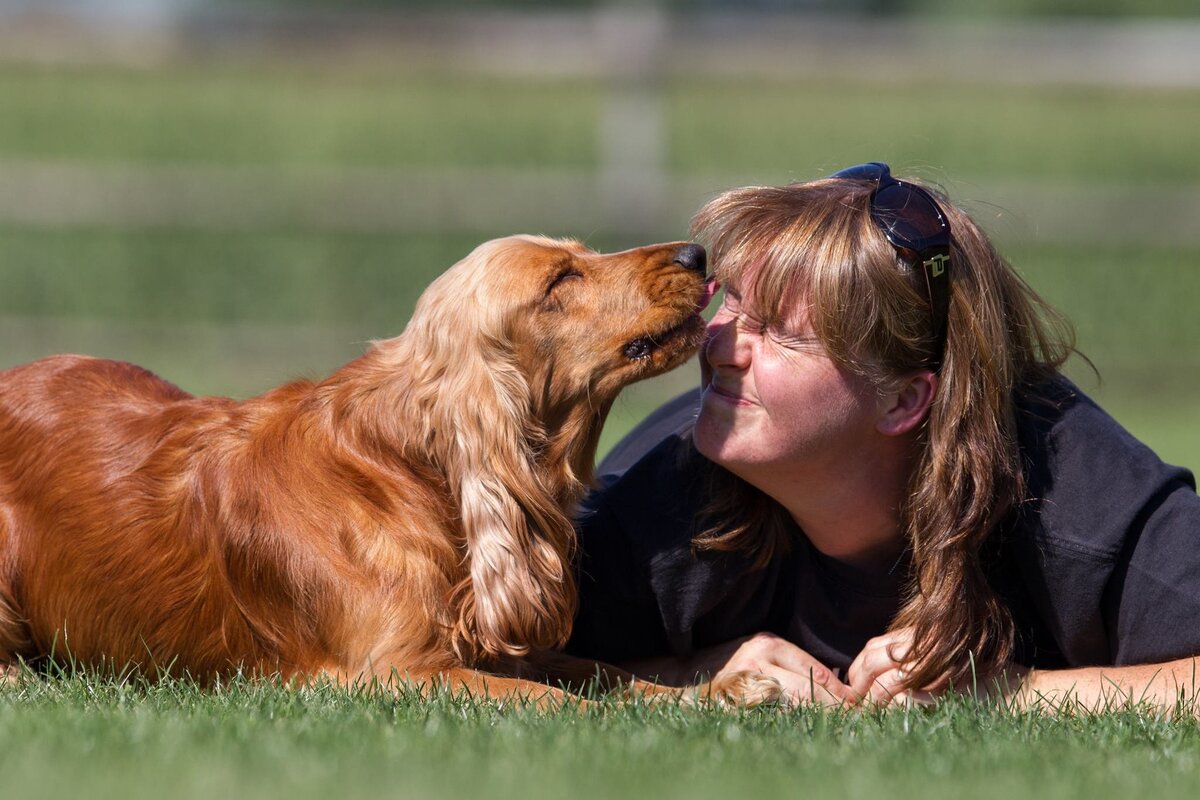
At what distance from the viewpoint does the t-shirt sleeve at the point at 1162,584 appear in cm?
366

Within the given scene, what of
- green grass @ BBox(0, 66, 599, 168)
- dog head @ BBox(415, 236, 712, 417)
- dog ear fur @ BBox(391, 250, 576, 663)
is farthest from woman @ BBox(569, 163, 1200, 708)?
green grass @ BBox(0, 66, 599, 168)

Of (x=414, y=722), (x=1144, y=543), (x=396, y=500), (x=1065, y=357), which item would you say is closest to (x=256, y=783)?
(x=414, y=722)

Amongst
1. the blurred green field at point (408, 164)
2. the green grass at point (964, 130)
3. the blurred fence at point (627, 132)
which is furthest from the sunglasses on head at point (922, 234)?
the green grass at point (964, 130)

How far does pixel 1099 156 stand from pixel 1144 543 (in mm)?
12023

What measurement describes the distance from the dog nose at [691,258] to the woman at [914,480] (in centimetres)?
4

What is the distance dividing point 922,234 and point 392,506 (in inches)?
57.2

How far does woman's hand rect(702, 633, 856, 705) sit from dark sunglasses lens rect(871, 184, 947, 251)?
1069 mm

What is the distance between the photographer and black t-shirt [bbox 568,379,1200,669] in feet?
12.1

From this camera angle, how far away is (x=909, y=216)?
12.5 ft

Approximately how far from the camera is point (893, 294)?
3775mm

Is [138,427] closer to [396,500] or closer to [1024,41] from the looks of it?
[396,500]

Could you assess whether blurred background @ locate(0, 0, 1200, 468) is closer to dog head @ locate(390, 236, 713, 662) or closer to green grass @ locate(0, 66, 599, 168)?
green grass @ locate(0, 66, 599, 168)

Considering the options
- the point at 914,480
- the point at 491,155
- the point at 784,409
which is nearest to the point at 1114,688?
the point at 914,480

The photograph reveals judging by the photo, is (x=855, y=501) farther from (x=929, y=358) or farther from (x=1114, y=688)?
(x=1114, y=688)
